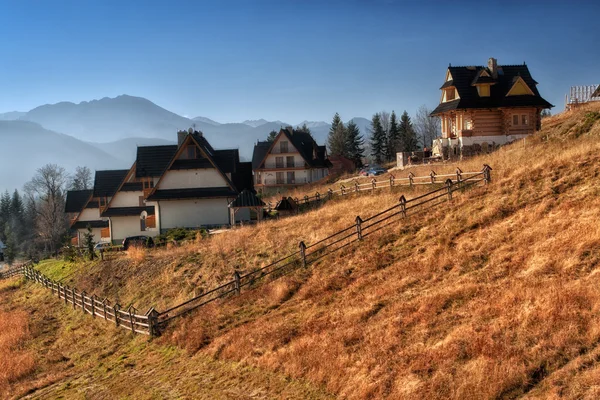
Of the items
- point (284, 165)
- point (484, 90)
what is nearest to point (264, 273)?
point (484, 90)

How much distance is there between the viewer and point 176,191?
42656 mm

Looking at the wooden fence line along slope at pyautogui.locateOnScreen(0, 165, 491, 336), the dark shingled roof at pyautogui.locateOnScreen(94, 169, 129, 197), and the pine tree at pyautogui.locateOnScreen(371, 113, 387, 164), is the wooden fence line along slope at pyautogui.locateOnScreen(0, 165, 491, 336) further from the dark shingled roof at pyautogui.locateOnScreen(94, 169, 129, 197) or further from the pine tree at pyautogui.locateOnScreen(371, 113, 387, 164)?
the pine tree at pyautogui.locateOnScreen(371, 113, 387, 164)

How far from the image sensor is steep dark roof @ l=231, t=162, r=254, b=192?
47.9 meters

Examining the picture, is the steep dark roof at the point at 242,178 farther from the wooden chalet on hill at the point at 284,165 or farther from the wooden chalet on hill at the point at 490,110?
the wooden chalet on hill at the point at 490,110

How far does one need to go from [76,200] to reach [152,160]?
2009 centimetres

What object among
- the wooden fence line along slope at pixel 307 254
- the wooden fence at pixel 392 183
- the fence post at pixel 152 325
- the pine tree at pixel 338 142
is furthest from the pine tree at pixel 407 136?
the fence post at pixel 152 325

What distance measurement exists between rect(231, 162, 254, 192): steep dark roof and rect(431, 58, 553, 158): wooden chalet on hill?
61.1 ft

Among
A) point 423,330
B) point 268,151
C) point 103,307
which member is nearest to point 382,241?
point 423,330

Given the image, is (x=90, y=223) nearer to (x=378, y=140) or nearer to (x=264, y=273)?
(x=264, y=273)

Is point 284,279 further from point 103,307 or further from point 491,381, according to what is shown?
point 491,381

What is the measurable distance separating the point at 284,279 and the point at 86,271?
17.8m

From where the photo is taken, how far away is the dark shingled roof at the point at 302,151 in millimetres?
66175

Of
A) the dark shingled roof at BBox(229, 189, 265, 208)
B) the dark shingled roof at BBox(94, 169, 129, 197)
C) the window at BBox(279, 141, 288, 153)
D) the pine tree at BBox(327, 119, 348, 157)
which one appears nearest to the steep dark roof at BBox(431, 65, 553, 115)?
the dark shingled roof at BBox(229, 189, 265, 208)

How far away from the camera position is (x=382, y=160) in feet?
295
